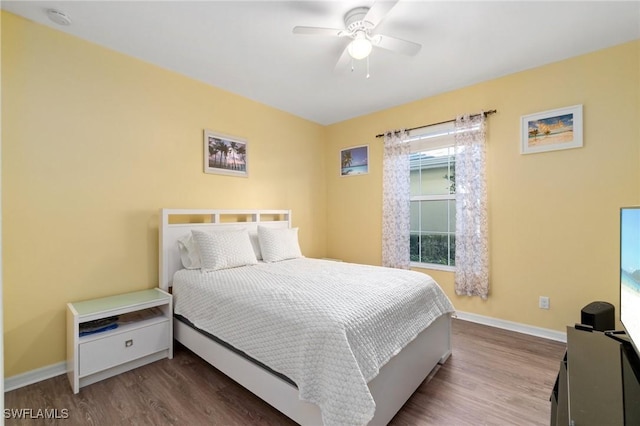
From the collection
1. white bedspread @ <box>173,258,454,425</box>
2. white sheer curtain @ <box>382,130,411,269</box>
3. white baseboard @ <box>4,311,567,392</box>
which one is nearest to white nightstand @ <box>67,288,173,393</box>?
white baseboard @ <box>4,311,567,392</box>

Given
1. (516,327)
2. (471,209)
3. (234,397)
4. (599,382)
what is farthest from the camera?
(471,209)

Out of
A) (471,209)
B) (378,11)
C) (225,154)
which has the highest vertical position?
(378,11)

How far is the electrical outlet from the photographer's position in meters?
2.78

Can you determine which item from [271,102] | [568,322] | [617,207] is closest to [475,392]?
[568,322]

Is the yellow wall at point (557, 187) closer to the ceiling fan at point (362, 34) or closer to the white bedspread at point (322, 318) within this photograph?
the white bedspread at point (322, 318)

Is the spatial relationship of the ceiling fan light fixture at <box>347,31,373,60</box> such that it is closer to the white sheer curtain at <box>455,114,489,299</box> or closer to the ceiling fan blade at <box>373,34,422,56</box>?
the ceiling fan blade at <box>373,34,422,56</box>

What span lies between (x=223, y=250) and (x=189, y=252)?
32cm

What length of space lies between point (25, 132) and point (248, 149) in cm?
191

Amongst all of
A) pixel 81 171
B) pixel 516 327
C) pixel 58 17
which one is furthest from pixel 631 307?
pixel 58 17

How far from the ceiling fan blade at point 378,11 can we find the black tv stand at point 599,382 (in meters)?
2.06

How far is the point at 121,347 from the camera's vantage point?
2.19 metres

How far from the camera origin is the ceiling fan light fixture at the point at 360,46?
201 centimetres

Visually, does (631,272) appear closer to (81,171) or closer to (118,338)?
(118,338)

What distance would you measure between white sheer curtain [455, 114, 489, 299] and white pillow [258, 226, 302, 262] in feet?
6.04
